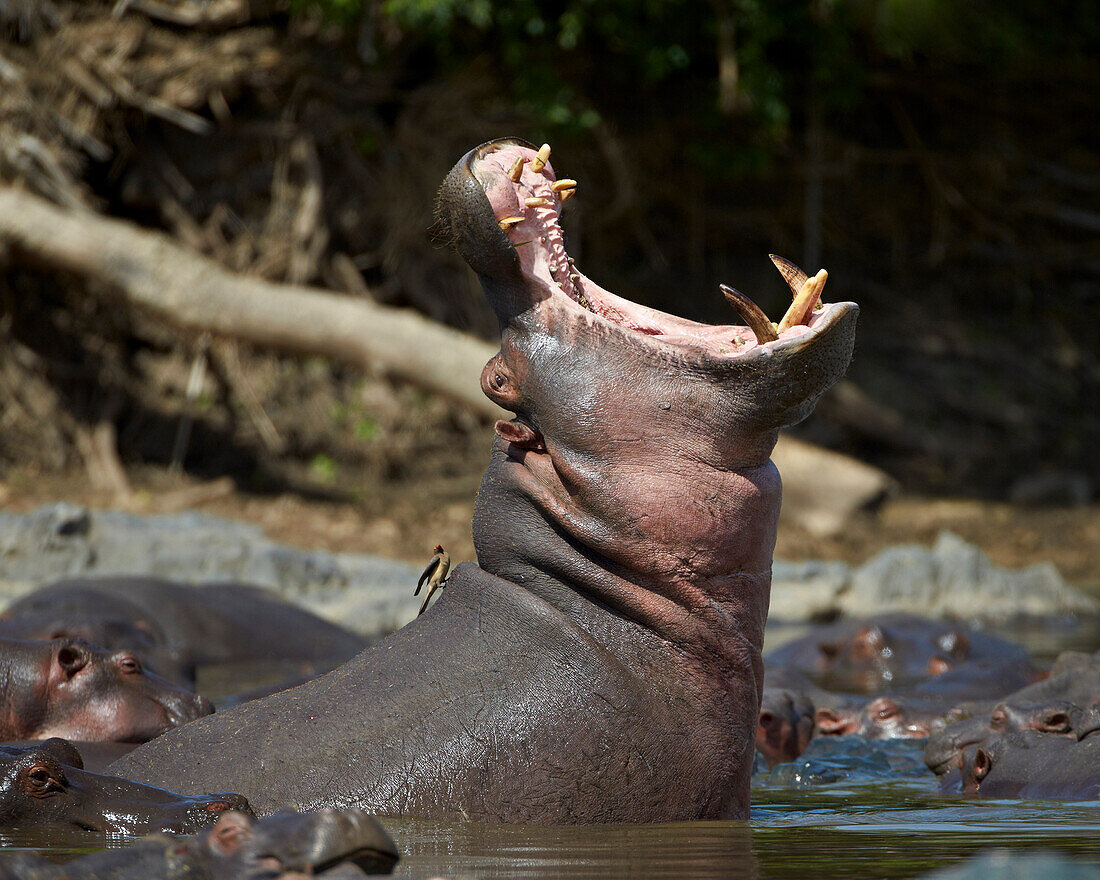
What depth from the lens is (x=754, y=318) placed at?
3338mm

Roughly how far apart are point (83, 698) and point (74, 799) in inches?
67.9

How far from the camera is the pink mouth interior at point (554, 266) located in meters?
3.47

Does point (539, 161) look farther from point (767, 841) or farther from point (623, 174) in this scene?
point (623, 174)

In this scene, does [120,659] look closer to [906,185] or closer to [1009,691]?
[1009,691]

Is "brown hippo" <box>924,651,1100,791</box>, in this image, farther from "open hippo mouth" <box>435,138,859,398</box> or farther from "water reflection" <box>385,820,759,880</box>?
"open hippo mouth" <box>435,138,859,398</box>

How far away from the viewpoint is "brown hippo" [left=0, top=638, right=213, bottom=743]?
4.86m

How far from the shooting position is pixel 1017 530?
12.7 meters

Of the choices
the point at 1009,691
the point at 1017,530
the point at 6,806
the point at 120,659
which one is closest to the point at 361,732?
the point at 6,806

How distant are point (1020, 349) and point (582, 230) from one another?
503 centimetres

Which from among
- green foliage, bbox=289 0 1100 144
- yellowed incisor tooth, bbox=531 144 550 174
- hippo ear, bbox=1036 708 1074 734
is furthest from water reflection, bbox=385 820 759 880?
green foliage, bbox=289 0 1100 144

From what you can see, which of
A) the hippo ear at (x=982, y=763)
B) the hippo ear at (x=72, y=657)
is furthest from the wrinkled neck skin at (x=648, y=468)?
the hippo ear at (x=72, y=657)

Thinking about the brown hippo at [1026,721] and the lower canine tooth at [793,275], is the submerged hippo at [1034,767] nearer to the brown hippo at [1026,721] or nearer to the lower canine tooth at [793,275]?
the brown hippo at [1026,721]

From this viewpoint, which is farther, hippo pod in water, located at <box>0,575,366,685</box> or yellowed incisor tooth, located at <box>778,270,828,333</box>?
hippo pod in water, located at <box>0,575,366,685</box>

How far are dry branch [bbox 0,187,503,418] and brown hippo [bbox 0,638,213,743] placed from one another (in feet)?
22.7
